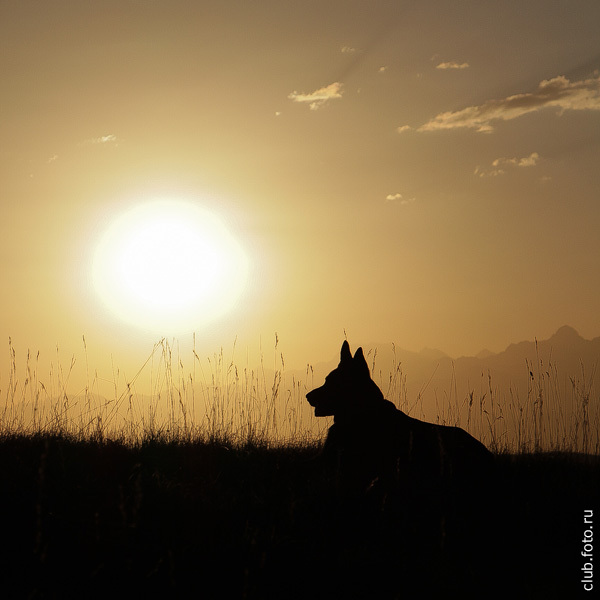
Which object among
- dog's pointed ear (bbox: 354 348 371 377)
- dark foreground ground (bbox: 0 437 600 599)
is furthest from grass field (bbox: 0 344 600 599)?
dog's pointed ear (bbox: 354 348 371 377)

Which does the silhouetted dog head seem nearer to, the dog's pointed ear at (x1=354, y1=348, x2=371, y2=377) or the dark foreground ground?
the dog's pointed ear at (x1=354, y1=348, x2=371, y2=377)

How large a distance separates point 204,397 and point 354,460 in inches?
139

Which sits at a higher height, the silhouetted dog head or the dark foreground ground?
the silhouetted dog head

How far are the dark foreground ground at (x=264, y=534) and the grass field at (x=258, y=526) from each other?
0.04 feet

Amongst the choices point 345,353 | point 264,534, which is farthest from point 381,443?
point 264,534

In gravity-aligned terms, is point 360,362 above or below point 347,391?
above

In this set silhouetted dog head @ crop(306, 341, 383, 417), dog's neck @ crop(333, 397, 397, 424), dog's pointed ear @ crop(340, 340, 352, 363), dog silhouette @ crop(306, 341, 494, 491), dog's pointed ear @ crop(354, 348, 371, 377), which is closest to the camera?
dog silhouette @ crop(306, 341, 494, 491)

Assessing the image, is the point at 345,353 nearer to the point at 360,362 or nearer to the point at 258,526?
the point at 360,362

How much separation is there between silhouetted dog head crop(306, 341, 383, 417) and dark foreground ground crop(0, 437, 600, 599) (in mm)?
611

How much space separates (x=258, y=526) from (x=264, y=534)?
175 millimetres

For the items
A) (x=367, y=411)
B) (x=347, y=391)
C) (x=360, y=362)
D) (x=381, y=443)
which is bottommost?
(x=381, y=443)

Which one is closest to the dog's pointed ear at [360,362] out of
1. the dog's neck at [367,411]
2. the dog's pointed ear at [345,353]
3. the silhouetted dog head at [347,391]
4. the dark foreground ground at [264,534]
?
the silhouetted dog head at [347,391]

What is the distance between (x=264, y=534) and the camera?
3.94 meters

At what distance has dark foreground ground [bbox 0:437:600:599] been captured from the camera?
11.4ft
